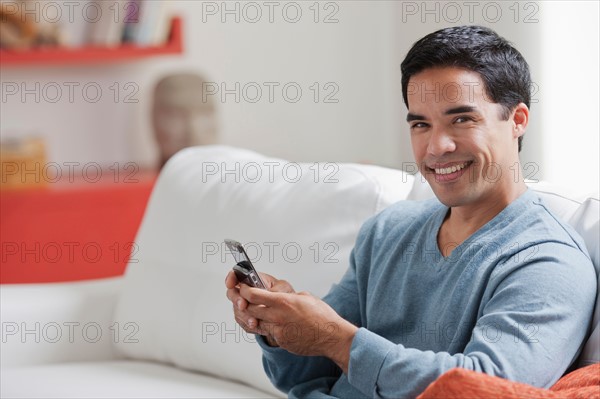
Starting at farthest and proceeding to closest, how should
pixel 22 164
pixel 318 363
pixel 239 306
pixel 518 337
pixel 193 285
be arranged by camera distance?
1. pixel 22 164
2. pixel 193 285
3. pixel 318 363
4. pixel 239 306
5. pixel 518 337

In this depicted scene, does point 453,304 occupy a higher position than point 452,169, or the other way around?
point 452,169

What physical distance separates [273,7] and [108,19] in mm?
745

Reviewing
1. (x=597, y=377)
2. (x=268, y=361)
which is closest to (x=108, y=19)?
(x=268, y=361)

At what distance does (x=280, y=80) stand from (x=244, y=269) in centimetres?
276

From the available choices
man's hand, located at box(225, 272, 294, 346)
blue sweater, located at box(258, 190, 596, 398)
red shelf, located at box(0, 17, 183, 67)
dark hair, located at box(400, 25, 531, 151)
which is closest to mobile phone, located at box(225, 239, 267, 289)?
man's hand, located at box(225, 272, 294, 346)

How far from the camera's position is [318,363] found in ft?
5.51

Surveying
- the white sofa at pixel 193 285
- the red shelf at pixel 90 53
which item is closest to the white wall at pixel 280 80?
the red shelf at pixel 90 53

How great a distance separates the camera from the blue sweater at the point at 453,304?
1.27 meters

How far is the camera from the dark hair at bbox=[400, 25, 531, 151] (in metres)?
1.44

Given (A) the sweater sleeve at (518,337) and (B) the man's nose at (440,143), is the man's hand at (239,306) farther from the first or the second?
(B) the man's nose at (440,143)

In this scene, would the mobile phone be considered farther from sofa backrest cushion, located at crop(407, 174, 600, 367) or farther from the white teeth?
sofa backrest cushion, located at crop(407, 174, 600, 367)

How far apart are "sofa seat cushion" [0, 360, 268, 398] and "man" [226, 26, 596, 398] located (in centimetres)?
31

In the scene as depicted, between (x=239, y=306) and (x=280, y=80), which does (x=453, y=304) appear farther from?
(x=280, y=80)

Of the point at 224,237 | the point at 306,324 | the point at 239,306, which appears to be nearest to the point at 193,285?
the point at 224,237
